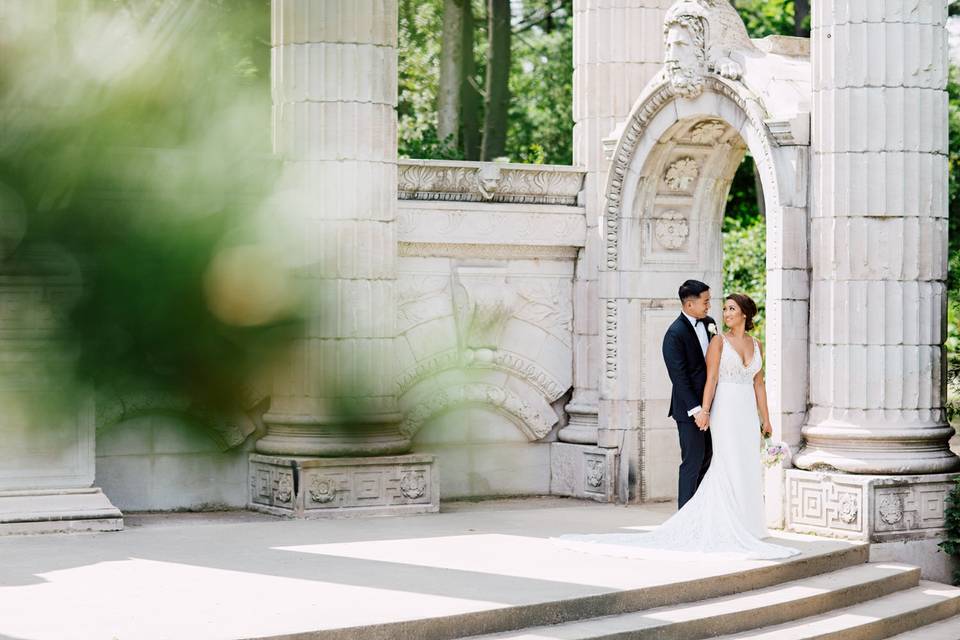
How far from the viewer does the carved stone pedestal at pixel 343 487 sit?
9383 mm

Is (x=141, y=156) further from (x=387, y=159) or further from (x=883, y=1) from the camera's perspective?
(x=387, y=159)

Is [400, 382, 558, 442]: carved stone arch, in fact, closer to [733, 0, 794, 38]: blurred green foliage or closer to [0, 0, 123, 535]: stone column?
[0, 0, 123, 535]: stone column

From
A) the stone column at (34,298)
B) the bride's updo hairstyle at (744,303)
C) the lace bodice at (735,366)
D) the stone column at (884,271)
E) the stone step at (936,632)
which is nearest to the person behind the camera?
the stone column at (34,298)

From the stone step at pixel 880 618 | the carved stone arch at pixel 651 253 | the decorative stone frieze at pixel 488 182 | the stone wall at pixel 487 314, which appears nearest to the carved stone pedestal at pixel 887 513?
the stone step at pixel 880 618

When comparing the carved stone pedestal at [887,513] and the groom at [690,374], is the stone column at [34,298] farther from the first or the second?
the carved stone pedestal at [887,513]

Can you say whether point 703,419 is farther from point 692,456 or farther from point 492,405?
point 492,405

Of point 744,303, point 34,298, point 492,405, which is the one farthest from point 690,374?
point 34,298

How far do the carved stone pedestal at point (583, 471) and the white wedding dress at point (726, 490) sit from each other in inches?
98.0

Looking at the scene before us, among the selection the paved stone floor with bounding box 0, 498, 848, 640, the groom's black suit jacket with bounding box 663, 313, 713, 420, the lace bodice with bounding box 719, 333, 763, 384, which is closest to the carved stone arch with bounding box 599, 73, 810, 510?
the paved stone floor with bounding box 0, 498, 848, 640

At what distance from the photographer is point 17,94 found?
0.94 metres

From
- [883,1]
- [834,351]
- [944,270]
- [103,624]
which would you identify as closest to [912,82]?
[883,1]

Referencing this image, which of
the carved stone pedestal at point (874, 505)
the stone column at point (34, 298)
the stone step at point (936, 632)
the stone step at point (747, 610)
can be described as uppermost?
the stone column at point (34, 298)

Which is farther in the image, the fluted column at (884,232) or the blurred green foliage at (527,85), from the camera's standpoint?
the blurred green foliage at (527,85)

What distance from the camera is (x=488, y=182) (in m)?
10.7
